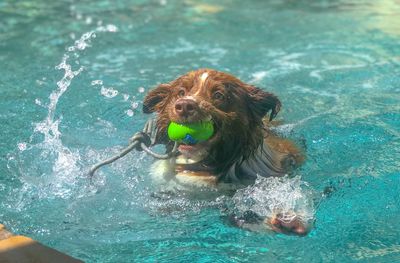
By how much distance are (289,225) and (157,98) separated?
4.29 ft

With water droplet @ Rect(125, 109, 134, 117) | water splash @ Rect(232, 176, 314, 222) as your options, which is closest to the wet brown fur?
water splash @ Rect(232, 176, 314, 222)

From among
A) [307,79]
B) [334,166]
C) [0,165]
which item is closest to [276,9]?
[307,79]

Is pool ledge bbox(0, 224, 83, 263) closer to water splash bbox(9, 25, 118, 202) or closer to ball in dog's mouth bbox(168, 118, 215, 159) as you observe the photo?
water splash bbox(9, 25, 118, 202)

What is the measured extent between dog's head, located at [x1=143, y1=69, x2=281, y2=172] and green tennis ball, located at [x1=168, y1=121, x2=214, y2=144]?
36mm

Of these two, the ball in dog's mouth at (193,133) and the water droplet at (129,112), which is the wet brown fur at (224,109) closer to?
the ball in dog's mouth at (193,133)

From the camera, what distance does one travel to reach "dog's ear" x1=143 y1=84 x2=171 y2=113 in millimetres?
4395

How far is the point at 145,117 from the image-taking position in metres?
6.15

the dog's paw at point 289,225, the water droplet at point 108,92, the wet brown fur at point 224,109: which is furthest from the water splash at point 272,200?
the water droplet at point 108,92

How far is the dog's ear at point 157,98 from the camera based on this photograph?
14.4 feet

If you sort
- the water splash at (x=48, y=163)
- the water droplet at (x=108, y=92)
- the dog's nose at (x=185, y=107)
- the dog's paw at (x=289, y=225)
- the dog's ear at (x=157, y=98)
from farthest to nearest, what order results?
the water droplet at (x=108, y=92), the water splash at (x=48, y=163), the dog's ear at (x=157, y=98), the dog's paw at (x=289, y=225), the dog's nose at (x=185, y=107)

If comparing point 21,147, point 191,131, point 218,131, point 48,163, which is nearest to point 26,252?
point 191,131

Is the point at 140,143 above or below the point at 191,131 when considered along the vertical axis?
below

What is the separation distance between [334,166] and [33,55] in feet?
15.2

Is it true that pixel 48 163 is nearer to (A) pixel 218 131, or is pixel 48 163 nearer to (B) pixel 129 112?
(B) pixel 129 112
